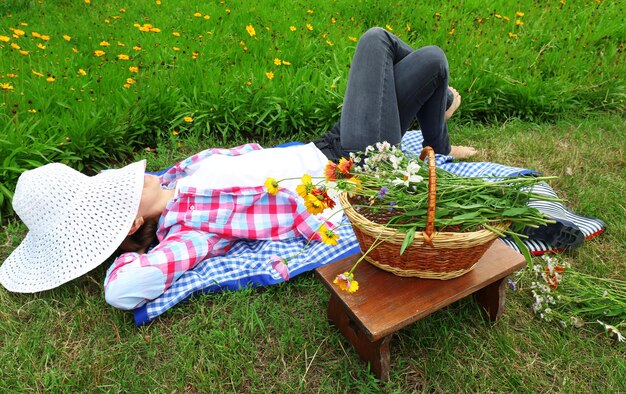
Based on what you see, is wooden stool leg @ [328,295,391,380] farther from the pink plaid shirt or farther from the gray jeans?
the gray jeans

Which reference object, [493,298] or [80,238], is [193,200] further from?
[493,298]

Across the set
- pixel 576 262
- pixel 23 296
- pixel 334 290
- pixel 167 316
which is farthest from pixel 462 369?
pixel 23 296

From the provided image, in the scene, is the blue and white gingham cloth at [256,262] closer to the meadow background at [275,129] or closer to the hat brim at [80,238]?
the meadow background at [275,129]

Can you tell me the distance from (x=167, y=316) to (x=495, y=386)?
129 cm

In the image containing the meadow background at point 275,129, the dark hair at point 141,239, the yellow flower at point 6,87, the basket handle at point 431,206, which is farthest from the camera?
the yellow flower at point 6,87

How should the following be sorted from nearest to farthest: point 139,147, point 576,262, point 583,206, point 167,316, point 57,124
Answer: point 167,316, point 576,262, point 583,206, point 57,124, point 139,147

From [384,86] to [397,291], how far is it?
1147mm

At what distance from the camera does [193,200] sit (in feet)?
6.95

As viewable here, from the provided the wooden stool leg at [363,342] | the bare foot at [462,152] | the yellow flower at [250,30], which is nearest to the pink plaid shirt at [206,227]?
the wooden stool leg at [363,342]

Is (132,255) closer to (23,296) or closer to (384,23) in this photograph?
(23,296)

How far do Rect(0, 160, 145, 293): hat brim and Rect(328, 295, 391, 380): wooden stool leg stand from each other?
930 millimetres

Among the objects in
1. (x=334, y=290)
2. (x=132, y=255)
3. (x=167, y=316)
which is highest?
(x=334, y=290)

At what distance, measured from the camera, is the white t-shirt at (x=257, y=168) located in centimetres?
218

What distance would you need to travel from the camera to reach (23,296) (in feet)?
6.56
